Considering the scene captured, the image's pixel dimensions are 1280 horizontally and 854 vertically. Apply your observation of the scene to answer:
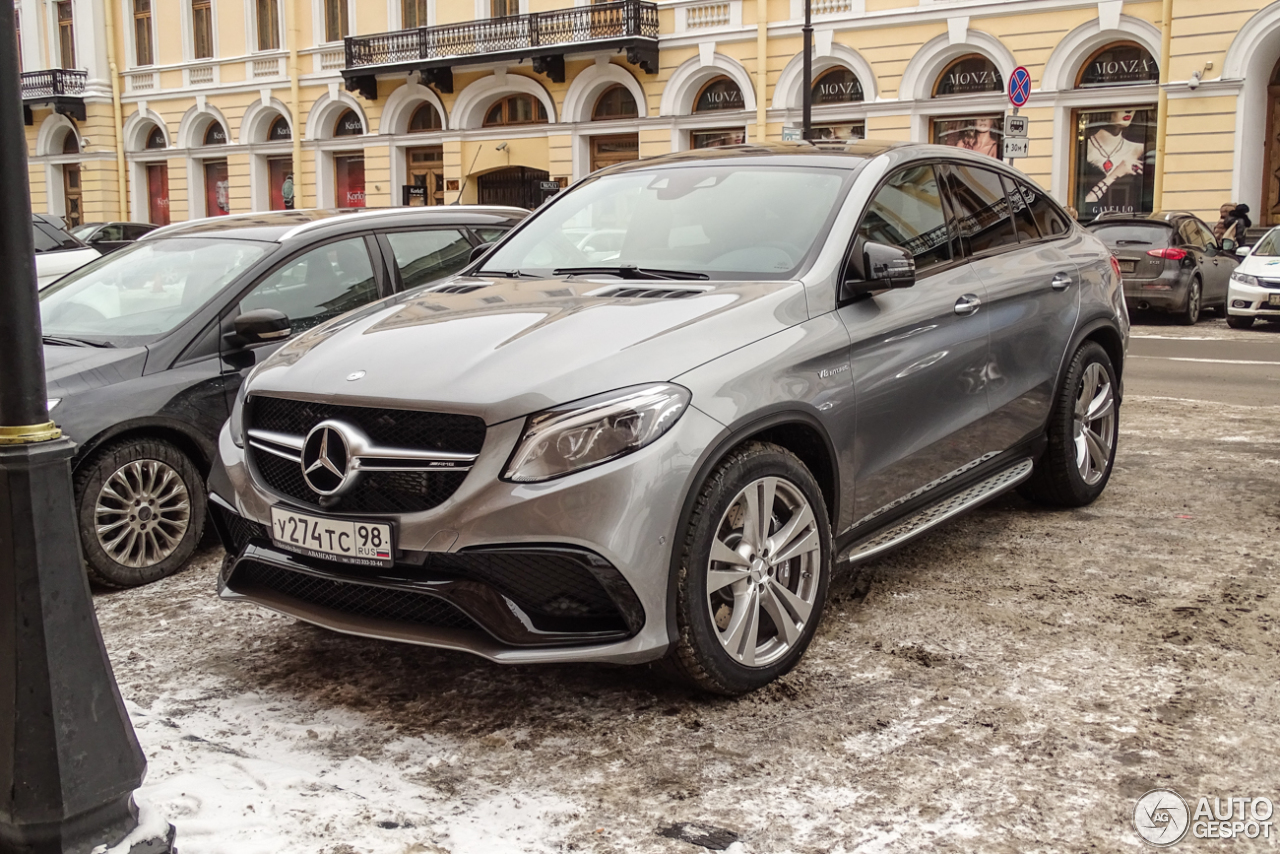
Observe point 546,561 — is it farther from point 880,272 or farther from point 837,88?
point 837,88

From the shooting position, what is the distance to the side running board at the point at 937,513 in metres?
4.36

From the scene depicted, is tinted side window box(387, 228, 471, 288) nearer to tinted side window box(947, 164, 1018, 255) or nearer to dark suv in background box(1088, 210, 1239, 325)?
tinted side window box(947, 164, 1018, 255)

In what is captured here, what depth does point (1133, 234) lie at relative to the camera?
17.6 metres

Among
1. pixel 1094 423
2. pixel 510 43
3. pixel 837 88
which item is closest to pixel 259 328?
pixel 1094 423

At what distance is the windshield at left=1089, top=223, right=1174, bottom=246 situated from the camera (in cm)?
1742

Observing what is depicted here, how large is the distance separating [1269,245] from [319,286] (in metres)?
14.8

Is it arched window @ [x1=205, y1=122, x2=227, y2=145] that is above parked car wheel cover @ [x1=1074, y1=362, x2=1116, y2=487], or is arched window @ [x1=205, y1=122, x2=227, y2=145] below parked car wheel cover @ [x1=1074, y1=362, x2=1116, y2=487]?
above

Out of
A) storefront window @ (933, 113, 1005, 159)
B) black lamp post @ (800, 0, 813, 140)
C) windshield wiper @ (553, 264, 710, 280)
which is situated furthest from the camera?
storefront window @ (933, 113, 1005, 159)

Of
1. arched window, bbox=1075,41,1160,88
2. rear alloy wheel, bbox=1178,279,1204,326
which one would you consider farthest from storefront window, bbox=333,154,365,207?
rear alloy wheel, bbox=1178,279,1204,326

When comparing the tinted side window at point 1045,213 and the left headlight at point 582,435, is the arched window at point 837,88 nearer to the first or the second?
the tinted side window at point 1045,213

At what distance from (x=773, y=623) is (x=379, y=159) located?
1310 inches

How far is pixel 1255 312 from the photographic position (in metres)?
16.5

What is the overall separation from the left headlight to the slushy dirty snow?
78 cm

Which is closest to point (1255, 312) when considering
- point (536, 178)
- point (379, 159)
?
point (536, 178)
